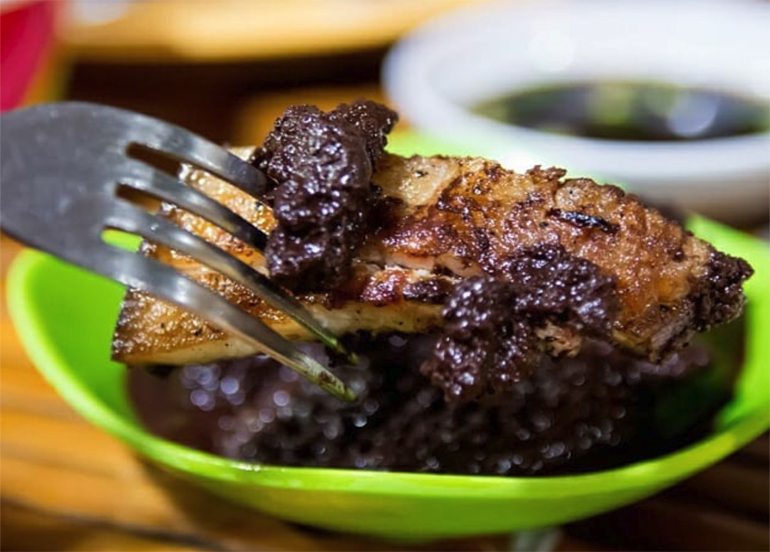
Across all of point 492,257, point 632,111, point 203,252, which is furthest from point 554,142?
point 203,252

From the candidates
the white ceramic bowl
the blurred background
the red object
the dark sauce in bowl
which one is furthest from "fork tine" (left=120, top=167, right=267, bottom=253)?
the red object

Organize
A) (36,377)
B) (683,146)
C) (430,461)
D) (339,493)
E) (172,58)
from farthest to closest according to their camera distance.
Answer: (172,58), (683,146), (36,377), (430,461), (339,493)

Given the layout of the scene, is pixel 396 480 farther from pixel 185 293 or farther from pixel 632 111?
pixel 632 111

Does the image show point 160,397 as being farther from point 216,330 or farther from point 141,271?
point 141,271

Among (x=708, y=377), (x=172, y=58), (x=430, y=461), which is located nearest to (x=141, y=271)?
(x=430, y=461)

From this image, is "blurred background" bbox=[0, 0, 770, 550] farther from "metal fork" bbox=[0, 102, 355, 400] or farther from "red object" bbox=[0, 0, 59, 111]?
"metal fork" bbox=[0, 102, 355, 400]
